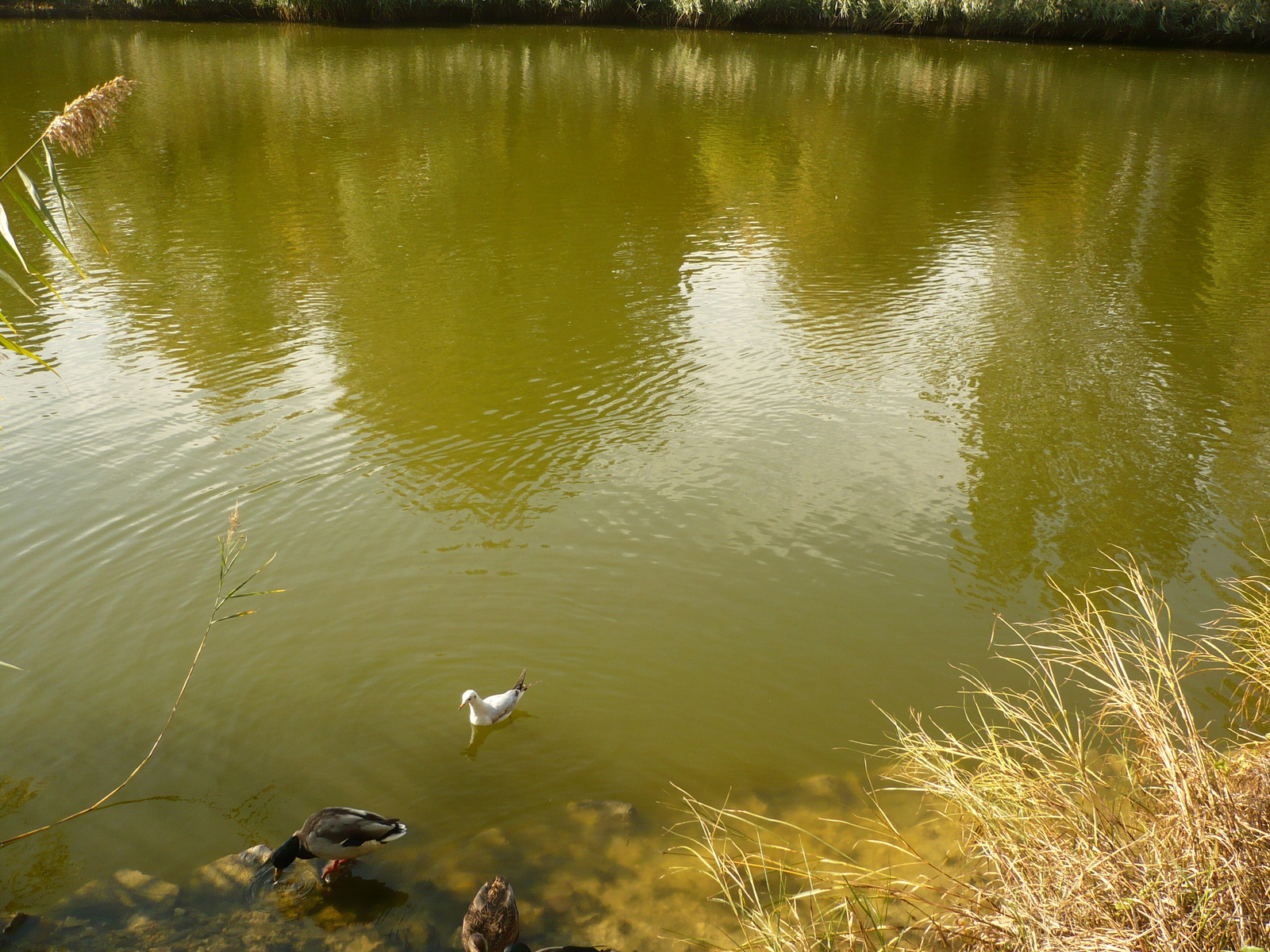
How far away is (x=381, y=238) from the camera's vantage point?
36.9 feet

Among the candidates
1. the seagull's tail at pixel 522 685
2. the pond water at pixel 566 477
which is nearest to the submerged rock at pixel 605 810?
the pond water at pixel 566 477

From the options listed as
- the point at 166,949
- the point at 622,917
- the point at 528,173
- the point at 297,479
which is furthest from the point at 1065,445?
the point at 528,173

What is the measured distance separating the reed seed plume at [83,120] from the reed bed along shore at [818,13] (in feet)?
97.2

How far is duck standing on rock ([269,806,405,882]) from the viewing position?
144 inches

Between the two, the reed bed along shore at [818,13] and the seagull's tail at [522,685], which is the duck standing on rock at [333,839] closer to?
the seagull's tail at [522,685]

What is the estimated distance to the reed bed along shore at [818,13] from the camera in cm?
2803

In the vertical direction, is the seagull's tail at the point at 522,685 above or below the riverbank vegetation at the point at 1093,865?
below

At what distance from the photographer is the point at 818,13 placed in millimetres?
30797

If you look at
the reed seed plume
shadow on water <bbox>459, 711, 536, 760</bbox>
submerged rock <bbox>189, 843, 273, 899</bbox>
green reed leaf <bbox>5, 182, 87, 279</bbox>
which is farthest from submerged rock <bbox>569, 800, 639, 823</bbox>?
the reed seed plume

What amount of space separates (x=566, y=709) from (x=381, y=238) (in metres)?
8.15

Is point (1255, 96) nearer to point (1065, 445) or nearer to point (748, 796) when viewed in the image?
point (1065, 445)

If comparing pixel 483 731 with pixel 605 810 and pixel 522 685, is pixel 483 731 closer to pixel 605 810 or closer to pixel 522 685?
pixel 522 685

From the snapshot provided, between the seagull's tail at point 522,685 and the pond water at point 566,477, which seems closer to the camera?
the pond water at point 566,477

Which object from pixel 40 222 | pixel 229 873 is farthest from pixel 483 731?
pixel 40 222
